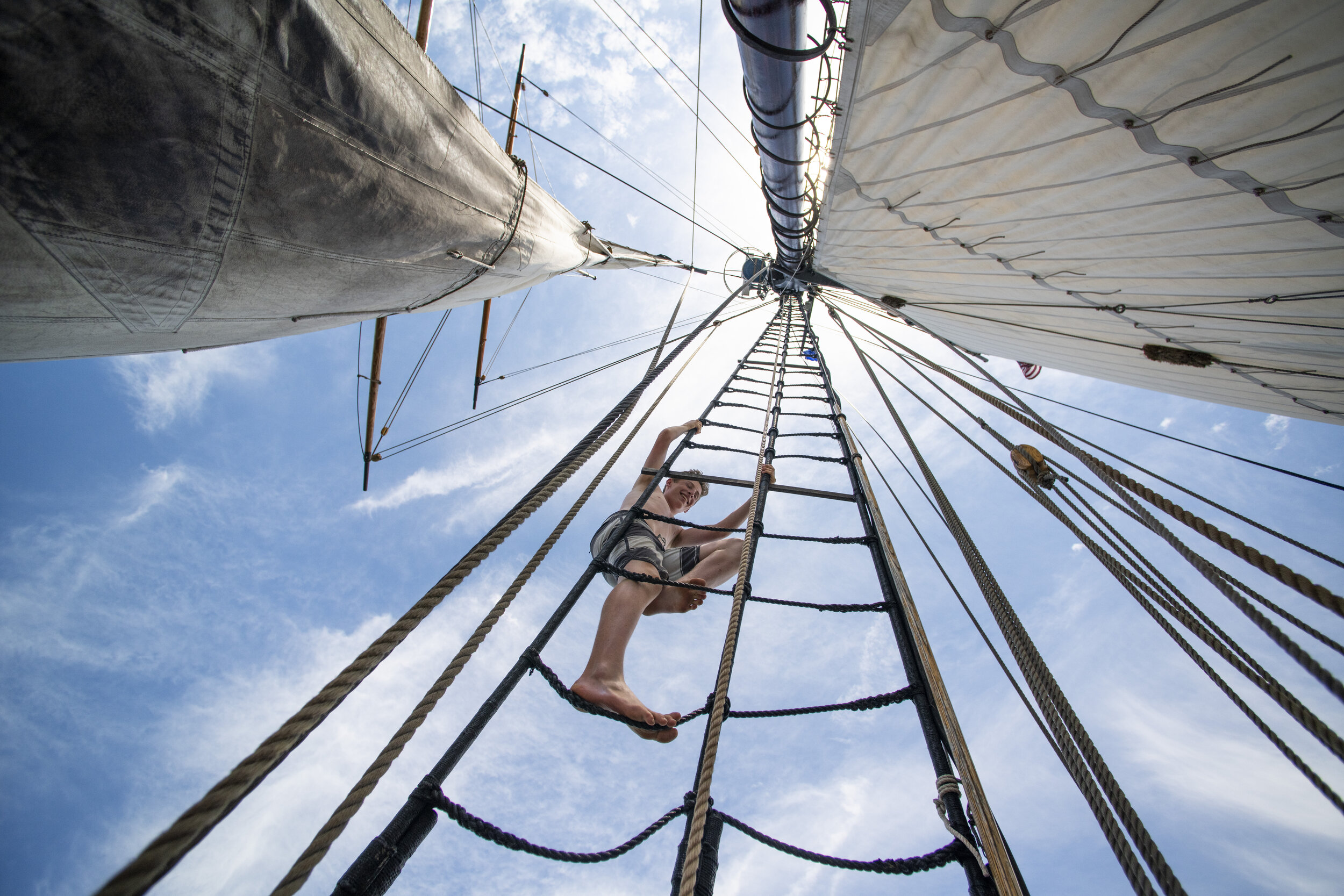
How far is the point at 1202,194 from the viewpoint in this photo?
6.91 ft

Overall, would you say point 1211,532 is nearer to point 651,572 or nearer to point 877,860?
point 877,860

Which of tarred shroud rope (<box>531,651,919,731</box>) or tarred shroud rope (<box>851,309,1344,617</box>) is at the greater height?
tarred shroud rope (<box>851,309,1344,617</box>)

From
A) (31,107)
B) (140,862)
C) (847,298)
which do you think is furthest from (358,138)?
(847,298)

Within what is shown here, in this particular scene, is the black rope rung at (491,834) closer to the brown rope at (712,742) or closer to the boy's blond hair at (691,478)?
the brown rope at (712,742)

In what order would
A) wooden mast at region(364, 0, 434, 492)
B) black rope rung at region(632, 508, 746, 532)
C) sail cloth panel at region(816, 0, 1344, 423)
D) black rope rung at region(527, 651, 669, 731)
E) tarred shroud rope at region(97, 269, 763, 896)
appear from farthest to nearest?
wooden mast at region(364, 0, 434, 492), black rope rung at region(632, 508, 746, 532), black rope rung at region(527, 651, 669, 731), sail cloth panel at region(816, 0, 1344, 423), tarred shroud rope at region(97, 269, 763, 896)

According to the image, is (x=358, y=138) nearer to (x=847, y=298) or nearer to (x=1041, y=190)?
(x=1041, y=190)

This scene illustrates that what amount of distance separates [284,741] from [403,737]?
308mm

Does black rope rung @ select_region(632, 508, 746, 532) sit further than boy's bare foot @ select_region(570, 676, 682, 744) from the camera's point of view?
Yes

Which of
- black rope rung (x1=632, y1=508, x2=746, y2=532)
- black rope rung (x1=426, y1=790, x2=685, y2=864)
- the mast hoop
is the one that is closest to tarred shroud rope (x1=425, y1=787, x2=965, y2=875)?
black rope rung (x1=426, y1=790, x2=685, y2=864)

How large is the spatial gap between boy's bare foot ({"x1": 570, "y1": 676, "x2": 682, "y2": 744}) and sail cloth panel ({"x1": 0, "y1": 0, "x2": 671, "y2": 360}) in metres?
1.90

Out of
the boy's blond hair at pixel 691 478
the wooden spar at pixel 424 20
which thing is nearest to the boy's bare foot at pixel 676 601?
the boy's blond hair at pixel 691 478

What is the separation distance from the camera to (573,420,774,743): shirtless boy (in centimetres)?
218

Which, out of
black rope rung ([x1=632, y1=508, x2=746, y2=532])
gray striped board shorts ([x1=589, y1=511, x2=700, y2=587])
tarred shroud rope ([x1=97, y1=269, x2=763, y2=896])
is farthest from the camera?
black rope rung ([x1=632, y1=508, x2=746, y2=532])

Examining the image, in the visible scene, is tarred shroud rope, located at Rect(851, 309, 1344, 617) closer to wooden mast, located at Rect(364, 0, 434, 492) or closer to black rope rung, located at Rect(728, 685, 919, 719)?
black rope rung, located at Rect(728, 685, 919, 719)
